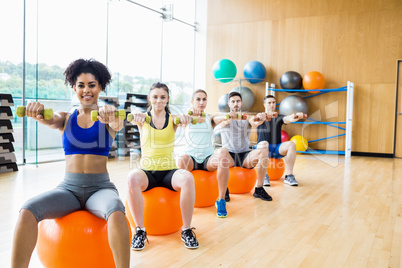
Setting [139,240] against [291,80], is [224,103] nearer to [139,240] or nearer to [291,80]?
[291,80]

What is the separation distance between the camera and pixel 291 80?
5.80 m

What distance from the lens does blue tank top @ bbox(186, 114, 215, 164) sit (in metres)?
2.68

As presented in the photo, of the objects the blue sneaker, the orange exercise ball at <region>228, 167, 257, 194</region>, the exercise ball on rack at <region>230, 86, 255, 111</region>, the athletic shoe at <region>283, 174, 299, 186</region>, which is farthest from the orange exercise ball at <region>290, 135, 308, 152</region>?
the blue sneaker

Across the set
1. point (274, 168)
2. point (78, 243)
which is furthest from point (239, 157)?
point (78, 243)

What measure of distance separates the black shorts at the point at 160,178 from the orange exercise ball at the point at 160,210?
25 mm

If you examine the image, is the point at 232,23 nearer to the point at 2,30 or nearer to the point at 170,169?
the point at 2,30

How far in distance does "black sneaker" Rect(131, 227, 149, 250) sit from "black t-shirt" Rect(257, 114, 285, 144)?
1.92m

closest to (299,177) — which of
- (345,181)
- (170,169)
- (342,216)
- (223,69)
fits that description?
(345,181)

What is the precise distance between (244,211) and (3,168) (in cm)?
268

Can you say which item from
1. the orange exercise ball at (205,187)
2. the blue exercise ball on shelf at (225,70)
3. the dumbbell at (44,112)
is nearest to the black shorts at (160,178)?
the orange exercise ball at (205,187)

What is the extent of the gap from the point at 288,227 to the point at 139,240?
972 millimetres

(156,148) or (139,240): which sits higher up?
(156,148)

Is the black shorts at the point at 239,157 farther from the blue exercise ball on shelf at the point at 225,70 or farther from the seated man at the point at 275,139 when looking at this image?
the blue exercise ball on shelf at the point at 225,70

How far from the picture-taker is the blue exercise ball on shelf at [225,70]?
241 inches
